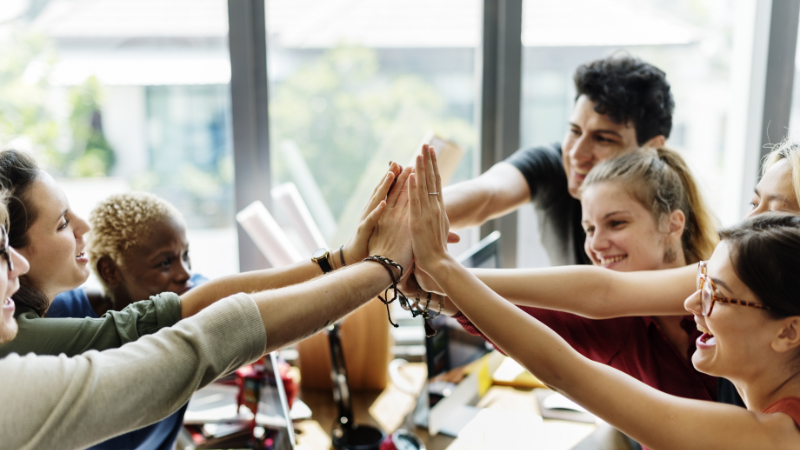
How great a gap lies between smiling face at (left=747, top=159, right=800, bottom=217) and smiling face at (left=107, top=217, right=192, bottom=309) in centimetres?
129

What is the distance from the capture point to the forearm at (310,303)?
86cm

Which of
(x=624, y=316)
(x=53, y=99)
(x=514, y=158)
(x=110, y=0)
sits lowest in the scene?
(x=624, y=316)

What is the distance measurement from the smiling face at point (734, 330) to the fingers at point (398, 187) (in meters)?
0.62

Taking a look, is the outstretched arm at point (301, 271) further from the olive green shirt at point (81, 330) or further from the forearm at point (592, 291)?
the forearm at point (592, 291)

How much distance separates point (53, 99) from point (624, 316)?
2.17m

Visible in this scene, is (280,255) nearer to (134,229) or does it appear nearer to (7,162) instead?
(134,229)

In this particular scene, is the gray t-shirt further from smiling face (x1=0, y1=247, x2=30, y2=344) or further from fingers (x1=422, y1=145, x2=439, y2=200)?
smiling face (x1=0, y1=247, x2=30, y2=344)

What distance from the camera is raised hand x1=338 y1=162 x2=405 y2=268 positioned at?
3.92 feet

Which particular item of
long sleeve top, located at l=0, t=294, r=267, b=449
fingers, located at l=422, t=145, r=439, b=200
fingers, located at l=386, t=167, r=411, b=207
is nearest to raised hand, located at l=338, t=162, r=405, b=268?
fingers, located at l=386, t=167, r=411, b=207

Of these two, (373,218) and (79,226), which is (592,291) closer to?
(373,218)

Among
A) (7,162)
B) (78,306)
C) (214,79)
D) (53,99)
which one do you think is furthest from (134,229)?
(53,99)

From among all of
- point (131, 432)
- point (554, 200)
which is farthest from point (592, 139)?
point (131, 432)

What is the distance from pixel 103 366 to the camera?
746mm

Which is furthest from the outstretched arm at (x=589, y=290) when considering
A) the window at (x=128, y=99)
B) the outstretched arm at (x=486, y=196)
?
the window at (x=128, y=99)
